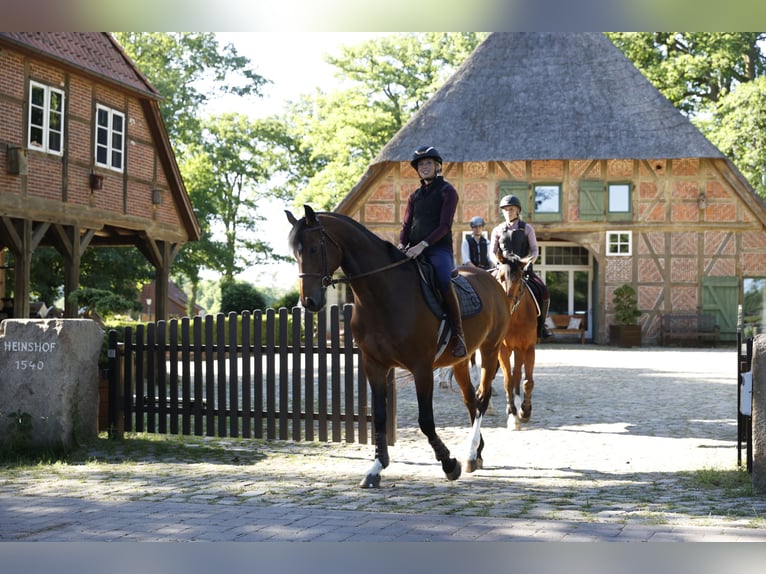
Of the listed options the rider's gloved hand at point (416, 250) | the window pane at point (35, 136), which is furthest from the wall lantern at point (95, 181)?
the rider's gloved hand at point (416, 250)

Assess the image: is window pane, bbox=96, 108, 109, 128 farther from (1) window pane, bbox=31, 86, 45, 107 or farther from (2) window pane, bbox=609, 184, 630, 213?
(2) window pane, bbox=609, 184, 630, 213

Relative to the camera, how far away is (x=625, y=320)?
30531 millimetres

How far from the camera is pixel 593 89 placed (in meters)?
32.9

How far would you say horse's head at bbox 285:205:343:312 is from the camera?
6457 millimetres

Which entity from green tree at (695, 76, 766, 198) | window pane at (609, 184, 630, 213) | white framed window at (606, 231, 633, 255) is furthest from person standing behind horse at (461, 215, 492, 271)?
green tree at (695, 76, 766, 198)

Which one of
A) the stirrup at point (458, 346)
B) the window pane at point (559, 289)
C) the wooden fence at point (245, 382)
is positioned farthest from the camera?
the window pane at point (559, 289)

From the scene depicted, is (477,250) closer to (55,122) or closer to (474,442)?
(474,442)

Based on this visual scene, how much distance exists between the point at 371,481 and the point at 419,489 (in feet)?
1.10

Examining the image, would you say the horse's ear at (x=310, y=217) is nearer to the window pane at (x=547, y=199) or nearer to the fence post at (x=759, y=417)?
the fence post at (x=759, y=417)

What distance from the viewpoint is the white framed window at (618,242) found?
3172 centimetres

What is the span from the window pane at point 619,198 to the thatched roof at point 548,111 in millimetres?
1255

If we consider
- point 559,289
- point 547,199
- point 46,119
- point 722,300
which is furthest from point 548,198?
point 46,119

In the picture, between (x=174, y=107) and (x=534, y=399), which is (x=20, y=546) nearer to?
(x=534, y=399)
